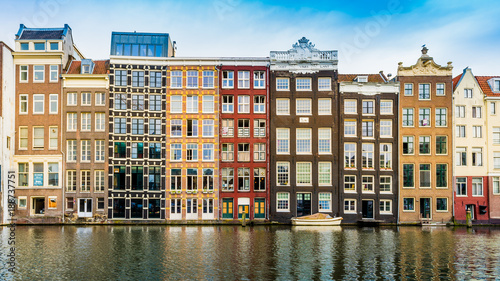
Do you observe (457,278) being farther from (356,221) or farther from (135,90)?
(135,90)

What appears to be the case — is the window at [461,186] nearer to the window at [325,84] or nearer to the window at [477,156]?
the window at [477,156]

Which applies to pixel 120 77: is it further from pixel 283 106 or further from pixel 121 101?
pixel 283 106

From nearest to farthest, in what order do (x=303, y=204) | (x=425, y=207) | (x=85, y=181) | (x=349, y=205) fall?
1. (x=85, y=181)
2. (x=303, y=204)
3. (x=349, y=205)
4. (x=425, y=207)

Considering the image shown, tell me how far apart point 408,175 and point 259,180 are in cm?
1917

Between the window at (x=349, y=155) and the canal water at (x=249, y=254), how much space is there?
35.5 feet

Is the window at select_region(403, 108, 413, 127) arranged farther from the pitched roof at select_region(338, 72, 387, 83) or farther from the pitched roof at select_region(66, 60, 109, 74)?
the pitched roof at select_region(66, 60, 109, 74)

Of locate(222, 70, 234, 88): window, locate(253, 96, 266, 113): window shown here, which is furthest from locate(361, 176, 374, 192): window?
locate(222, 70, 234, 88): window

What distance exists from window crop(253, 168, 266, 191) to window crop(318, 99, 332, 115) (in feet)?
35.2

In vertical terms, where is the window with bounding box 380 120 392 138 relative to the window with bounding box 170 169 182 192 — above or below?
above

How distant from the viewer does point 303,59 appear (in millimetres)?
57469

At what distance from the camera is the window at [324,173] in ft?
186

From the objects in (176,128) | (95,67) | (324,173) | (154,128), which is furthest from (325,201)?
(95,67)

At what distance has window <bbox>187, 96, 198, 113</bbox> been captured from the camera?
188 ft

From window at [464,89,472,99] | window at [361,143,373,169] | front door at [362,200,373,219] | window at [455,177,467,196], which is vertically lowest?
front door at [362,200,373,219]
